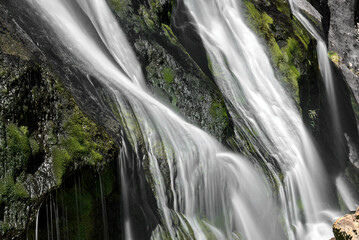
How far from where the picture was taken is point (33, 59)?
17.2ft

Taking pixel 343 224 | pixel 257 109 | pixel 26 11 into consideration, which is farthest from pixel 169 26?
pixel 343 224

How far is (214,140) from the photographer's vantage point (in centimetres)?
746

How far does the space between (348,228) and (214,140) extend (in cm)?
320

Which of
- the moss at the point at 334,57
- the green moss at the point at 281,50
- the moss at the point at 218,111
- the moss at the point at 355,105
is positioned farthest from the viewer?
the moss at the point at 334,57

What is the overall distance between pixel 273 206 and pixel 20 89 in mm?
4831

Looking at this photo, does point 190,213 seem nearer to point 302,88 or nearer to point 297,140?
point 297,140

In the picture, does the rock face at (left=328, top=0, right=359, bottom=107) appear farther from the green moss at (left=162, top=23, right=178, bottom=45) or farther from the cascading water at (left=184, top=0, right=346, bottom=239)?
the green moss at (left=162, top=23, right=178, bottom=45)

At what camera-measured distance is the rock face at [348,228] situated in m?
4.45

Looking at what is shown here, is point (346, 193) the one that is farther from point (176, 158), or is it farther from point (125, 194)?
point (125, 194)

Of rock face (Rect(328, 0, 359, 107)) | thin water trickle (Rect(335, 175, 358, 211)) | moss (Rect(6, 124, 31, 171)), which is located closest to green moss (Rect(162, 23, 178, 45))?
moss (Rect(6, 124, 31, 171))

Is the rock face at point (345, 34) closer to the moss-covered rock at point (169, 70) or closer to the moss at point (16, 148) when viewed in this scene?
the moss-covered rock at point (169, 70)

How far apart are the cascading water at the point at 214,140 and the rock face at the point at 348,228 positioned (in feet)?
6.92

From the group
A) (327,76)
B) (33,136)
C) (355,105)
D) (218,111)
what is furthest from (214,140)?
(355,105)

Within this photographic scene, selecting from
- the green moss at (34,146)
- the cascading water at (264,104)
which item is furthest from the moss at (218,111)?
the green moss at (34,146)
